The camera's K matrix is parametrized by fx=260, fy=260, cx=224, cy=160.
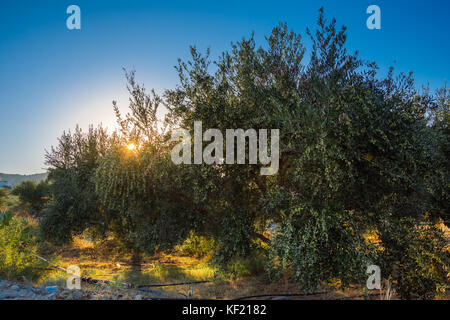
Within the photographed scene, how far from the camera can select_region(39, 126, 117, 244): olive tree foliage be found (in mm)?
13016

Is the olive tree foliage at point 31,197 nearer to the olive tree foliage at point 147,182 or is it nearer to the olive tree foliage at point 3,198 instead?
the olive tree foliage at point 3,198

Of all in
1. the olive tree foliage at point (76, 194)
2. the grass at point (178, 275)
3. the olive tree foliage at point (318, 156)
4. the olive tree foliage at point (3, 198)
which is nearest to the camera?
the olive tree foliage at point (318, 156)

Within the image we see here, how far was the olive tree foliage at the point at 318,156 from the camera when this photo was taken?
243 inches

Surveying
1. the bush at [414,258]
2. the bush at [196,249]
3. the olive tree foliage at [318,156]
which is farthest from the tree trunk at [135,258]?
the bush at [414,258]

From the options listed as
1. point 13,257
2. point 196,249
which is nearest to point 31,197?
point 196,249

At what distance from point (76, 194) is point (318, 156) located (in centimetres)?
1227

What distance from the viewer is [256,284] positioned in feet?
33.3

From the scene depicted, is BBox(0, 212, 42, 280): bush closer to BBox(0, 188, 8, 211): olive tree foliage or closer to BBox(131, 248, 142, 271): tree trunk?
BBox(131, 248, 142, 271): tree trunk

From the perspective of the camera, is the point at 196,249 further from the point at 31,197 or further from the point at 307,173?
the point at 31,197

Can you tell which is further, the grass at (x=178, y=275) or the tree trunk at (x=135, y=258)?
the tree trunk at (x=135, y=258)

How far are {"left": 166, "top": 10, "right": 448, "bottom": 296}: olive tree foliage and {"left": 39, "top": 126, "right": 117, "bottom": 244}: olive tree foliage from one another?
604 cm

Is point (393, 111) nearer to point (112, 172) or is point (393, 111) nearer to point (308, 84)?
point (308, 84)

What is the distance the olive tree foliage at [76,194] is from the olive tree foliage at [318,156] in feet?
19.8
